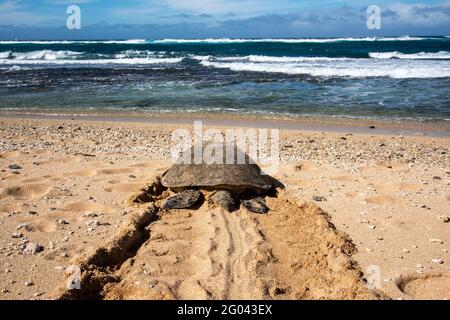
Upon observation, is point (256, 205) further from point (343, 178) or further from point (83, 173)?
point (83, 173)

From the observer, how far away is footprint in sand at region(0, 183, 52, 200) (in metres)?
5.06

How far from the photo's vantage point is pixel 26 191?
5.21m

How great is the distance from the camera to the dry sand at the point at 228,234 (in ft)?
10.6

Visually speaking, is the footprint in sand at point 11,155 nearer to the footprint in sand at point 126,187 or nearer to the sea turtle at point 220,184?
the footprint in sand at point 126,187

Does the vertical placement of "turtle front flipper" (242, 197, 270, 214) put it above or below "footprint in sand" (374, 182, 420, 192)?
below

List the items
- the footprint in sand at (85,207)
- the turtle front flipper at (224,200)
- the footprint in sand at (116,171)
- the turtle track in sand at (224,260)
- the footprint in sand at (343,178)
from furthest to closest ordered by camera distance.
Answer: the footprint in sand at (116,171) < the footprint in sand at (343,178) < the turtle front flipper at (224,200) < the footprint in sand at (85,207) < the turtle track in sand at (224,260)

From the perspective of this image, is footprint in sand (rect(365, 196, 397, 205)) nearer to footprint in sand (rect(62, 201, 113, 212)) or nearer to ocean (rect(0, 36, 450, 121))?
footprint in sand (rect(62, 201, 113, 212))

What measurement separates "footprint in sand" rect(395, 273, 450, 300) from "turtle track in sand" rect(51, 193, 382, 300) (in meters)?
0.33

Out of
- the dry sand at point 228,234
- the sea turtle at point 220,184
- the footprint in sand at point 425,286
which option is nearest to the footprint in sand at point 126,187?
the dry sand at point 228,234

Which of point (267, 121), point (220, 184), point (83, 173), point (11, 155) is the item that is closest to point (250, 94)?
point (267, 121)
